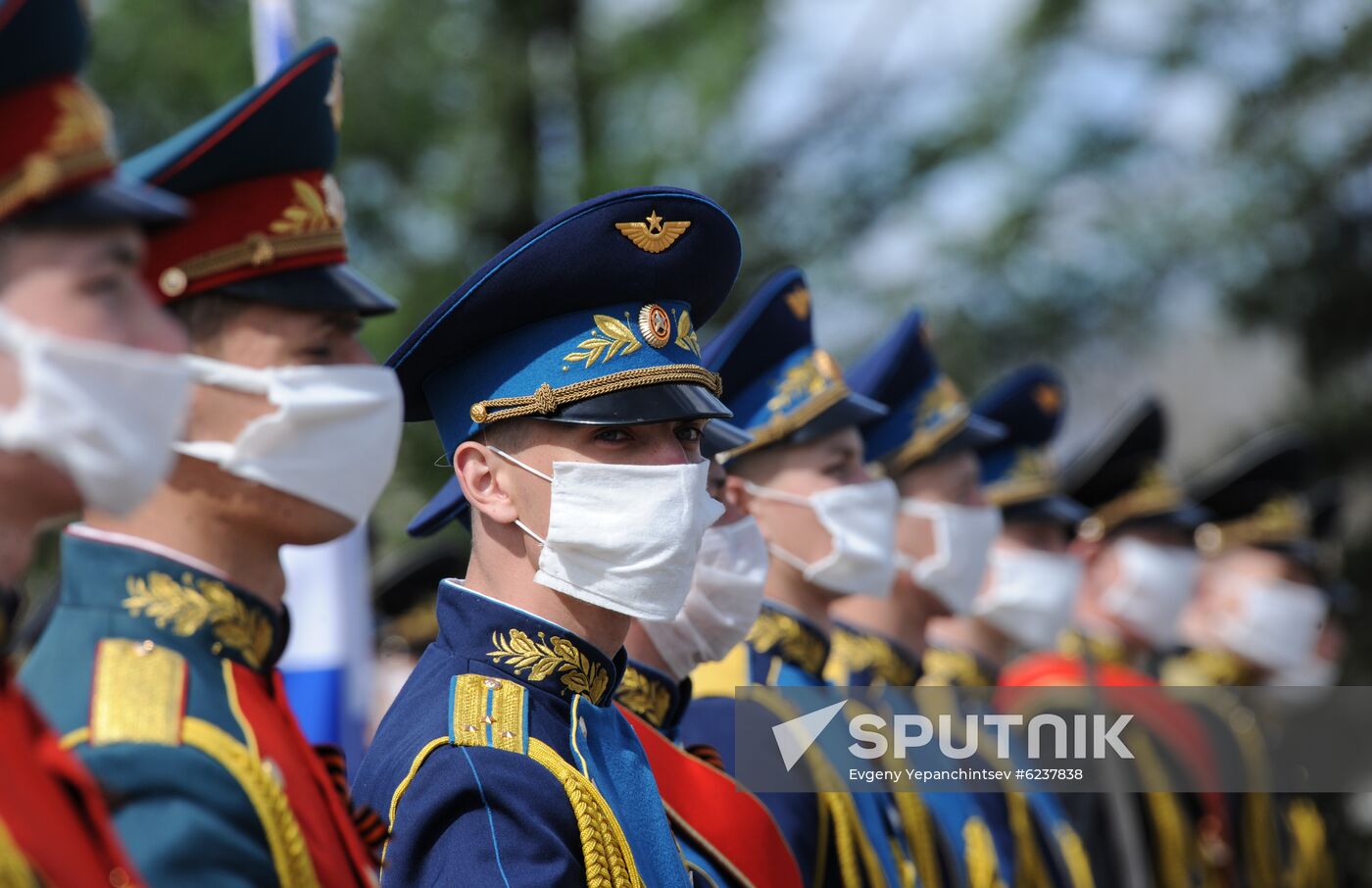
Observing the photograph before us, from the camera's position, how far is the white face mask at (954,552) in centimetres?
574

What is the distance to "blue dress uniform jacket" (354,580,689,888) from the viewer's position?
2869mm

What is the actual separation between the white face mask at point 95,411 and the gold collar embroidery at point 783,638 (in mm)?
2692

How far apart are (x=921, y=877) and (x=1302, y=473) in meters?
5.74

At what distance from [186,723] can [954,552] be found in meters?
3.66

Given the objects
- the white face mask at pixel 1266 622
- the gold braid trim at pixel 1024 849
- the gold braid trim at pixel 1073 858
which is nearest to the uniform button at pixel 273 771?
the gold braid trim at pixel 1024 849

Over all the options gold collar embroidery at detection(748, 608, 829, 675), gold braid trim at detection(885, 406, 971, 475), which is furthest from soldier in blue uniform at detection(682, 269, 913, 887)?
gold braid trim at detection(885, 406, 971, 475)

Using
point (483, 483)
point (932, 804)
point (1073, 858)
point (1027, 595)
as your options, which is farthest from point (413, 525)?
point (1027, 595)

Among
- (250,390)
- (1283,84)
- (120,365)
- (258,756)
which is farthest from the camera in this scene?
(1283,84)

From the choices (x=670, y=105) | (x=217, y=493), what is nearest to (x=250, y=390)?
(x=217, y=493)

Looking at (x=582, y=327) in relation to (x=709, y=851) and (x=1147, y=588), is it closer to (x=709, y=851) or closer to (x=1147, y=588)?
(x=709, y=851)

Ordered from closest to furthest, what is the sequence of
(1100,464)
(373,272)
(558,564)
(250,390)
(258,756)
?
(258,756)
(250,390)
(558,564)
(1100,464)
(373,272)

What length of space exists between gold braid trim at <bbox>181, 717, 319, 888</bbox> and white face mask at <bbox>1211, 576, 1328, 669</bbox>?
24.8ft

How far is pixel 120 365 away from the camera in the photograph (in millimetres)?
1999

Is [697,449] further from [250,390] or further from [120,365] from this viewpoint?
[120,365]
